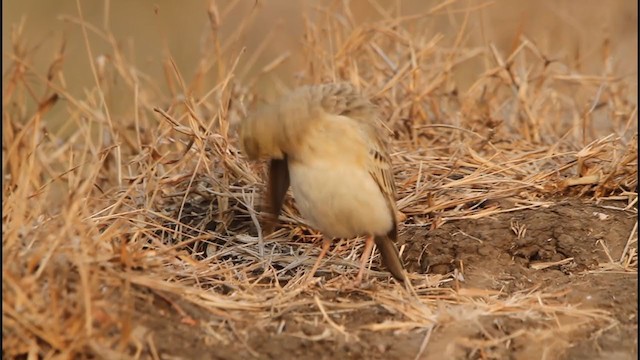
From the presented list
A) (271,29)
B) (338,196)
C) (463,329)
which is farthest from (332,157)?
(271,29)

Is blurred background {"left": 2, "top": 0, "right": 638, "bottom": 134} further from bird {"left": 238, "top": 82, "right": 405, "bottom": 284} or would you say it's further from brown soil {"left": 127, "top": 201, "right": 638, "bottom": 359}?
bird {"left": 238, "top": 82, "right": 405, "bottom": 284}

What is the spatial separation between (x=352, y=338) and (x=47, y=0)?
8162mm

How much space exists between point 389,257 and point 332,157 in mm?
562

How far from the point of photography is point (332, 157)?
13.9 feet

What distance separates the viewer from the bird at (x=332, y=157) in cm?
422

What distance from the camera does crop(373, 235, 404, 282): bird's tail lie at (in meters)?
4.55

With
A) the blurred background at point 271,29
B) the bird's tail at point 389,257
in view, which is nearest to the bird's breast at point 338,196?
the bird's tail at point 389,257

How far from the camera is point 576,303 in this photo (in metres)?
4.25

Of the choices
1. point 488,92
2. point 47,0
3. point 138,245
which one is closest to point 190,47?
point 47,0

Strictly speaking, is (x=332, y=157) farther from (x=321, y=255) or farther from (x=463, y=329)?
(x=463, y=329)

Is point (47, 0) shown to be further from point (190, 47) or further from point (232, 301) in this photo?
point (232, 301)

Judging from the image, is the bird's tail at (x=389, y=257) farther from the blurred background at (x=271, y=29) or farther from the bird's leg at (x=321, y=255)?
the blurred background at (x=271, y=29)

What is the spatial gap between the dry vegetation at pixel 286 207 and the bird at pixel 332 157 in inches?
10.7

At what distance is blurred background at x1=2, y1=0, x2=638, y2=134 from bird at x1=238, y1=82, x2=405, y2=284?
3335 millimetres
